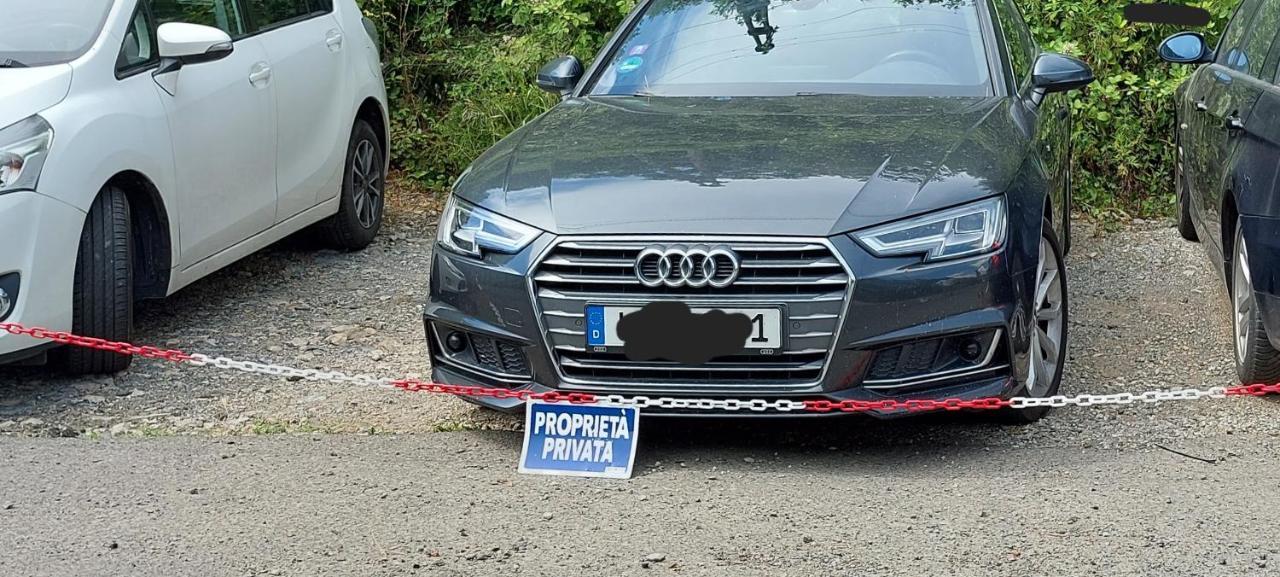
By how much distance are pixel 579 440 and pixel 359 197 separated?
12.6 feet

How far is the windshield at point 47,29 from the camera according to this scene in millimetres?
6090

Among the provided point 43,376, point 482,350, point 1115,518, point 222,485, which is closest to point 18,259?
point 43,376

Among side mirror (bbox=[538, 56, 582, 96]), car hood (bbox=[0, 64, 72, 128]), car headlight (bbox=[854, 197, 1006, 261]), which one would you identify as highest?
car hood (bbox=[0, 64, 72, 128])

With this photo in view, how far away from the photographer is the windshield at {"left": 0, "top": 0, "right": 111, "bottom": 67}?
6090 millimetres

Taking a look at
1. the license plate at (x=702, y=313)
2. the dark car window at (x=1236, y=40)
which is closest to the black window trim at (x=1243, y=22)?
the dark car window at (x=1236, y=40)

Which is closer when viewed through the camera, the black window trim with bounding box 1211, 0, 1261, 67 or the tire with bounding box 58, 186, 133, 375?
the tire with bounding box 58, 186, 133, 375

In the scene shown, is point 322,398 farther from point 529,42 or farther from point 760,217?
point 529,42

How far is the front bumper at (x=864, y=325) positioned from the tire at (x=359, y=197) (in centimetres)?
334

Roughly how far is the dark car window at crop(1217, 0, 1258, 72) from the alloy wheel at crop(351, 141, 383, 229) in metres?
4.11

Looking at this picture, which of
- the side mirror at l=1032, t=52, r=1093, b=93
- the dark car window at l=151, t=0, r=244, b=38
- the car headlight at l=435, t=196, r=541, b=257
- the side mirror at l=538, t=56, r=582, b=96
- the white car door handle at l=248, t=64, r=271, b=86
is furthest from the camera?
the white car door handle at l=248, t=64, r=271, b=86

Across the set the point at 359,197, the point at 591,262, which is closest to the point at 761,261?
the point at 591,262

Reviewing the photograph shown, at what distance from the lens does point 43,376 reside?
6.24m

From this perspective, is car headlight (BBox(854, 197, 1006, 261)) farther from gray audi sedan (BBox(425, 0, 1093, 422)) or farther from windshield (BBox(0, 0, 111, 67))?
windshield (BBox(0, 0, 111, 67))

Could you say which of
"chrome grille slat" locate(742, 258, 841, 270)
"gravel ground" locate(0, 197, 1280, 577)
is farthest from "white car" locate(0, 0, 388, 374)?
"chrome grille slat" locate(742, 258, 841, 270)
